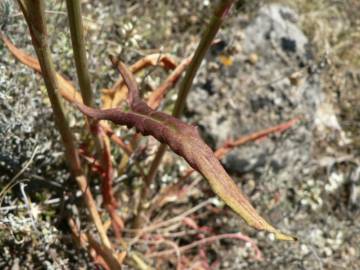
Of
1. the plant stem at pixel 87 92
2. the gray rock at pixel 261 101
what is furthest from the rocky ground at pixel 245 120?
the plant stem at pixel 87 92

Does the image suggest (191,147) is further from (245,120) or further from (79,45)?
(245,120)

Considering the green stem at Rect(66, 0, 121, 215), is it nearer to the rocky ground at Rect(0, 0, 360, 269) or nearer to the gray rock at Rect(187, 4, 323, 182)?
the rocky ground at Rect(0, 0, 360, 269)

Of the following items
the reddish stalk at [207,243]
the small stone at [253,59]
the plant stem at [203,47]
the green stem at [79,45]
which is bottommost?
the reddish stalk at [207,243]

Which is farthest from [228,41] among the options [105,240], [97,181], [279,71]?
[105,240]

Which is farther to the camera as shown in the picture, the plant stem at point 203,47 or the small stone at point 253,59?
the small stone at point 253,59

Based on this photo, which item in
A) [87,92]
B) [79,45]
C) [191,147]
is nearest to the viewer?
[191,147]

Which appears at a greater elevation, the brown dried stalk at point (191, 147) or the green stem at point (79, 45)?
the green stem at point (79, 45)

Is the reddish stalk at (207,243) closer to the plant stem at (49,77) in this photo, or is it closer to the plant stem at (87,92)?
the plant stem at (87,92)

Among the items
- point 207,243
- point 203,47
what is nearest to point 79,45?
point 203,47
